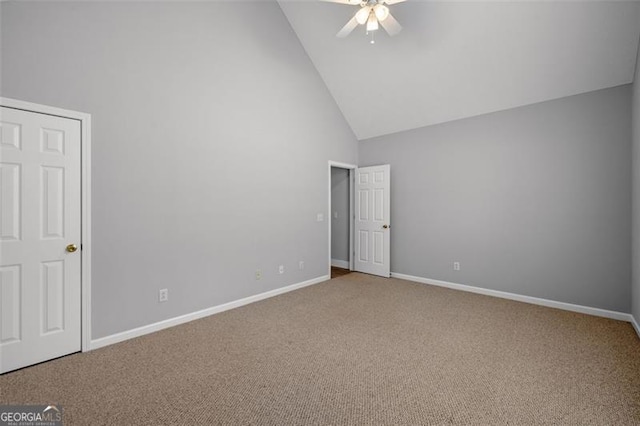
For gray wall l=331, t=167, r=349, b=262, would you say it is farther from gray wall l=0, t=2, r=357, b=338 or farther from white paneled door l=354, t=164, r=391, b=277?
gray wall l=0, t=2, r=357, b=338

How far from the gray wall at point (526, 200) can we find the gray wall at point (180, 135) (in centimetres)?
195

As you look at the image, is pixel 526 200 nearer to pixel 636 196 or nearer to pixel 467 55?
pixel 636 196

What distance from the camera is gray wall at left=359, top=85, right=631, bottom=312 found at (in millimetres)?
3404

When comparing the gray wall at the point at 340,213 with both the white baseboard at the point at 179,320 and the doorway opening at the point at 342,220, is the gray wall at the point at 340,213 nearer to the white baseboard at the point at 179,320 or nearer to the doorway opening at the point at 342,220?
the doorway opening at the point at 342,220

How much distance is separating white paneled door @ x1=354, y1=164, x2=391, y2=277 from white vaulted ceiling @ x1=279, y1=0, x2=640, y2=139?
1024mm

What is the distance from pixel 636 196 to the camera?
9.87 feet

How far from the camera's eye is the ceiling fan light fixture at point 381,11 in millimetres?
2811

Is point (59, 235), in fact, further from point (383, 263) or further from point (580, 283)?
point (580, 283)

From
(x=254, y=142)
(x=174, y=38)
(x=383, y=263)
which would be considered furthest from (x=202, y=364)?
(x=383, y=263)

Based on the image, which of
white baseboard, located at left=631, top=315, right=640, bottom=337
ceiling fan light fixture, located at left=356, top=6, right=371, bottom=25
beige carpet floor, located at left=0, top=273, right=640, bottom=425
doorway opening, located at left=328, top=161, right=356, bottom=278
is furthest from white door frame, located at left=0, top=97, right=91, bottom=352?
white baseboard, located at left=631, top=315, right=640, bottom=337

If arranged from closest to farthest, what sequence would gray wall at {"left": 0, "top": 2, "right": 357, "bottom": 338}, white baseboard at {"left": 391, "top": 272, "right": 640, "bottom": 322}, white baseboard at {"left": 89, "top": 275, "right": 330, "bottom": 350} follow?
gray wall at {"left": 0, "top": 2, "right": 357, "bottom": 338} < white baseboard at {"left": 89, "top": 275, "right": 330, "bottom": 350} < white baseboard at {"left": 391, "top": 272, "right": 640, "bottom": 322}

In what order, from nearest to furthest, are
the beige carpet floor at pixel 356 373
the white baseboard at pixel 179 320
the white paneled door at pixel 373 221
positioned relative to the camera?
the beige carpet floor at pixel 356 373 → the white baseboard at pixel 179 320 → the white paneled door at pixel 373 221

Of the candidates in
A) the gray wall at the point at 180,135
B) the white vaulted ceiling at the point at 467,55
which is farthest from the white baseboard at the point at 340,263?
the white vaulted ceiling at the point at 467,55

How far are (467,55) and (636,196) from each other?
241cm
